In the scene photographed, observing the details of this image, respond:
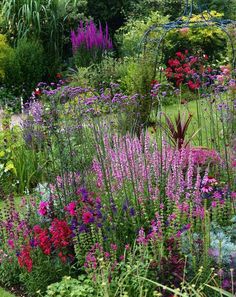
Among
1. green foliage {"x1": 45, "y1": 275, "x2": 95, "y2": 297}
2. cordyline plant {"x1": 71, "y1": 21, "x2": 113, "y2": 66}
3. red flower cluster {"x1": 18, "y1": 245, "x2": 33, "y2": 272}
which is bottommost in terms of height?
green foliage {"x1": 45, "y1": 275, "x2": 95, "y2": 297}

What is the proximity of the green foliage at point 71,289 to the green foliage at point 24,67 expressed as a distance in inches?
342

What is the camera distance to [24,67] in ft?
40.3

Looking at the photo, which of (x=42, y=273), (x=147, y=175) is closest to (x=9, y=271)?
(x=42, y=273)

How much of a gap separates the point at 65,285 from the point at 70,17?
11022 millimetres

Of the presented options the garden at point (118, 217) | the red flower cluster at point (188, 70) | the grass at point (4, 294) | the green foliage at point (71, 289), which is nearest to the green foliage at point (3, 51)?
the red flower cluster at point (188, 70)

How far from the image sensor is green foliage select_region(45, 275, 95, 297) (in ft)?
12.0

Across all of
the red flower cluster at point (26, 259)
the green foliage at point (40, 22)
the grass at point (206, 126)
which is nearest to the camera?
the red flower cluster at point (26, 259)

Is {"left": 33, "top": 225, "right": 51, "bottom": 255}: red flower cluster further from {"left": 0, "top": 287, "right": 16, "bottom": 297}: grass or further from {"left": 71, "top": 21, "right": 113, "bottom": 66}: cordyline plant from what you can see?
{"left": 71, "top": 21, "right": 113, "bottom": 66}: cordyline plant

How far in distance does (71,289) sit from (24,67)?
356 inches

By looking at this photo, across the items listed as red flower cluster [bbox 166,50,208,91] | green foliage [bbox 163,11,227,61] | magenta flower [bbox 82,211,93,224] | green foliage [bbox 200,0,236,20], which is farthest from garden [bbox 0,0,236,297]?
green foliage [bbox 200,0,236,20]

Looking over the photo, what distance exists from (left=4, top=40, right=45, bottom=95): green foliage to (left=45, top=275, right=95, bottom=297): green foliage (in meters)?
8.70

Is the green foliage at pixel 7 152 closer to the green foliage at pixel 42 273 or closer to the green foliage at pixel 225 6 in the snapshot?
the green foliage at pixel 42 273

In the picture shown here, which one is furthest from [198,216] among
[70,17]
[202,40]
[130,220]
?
[70,17]

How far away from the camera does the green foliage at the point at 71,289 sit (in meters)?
3.65
